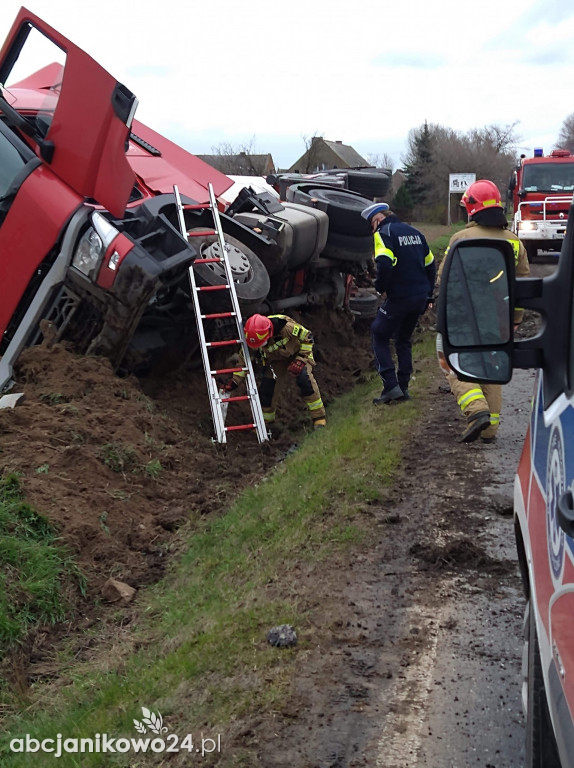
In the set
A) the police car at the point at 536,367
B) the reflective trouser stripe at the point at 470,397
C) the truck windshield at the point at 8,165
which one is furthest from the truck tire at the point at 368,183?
the police car at the point at 536,367

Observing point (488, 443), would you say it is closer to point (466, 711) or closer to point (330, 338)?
point (466, 711)

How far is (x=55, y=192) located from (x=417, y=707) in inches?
200

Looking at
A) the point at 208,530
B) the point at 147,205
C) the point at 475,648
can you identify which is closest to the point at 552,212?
the point at 147,205

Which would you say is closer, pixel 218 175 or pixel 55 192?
pixel 55 192

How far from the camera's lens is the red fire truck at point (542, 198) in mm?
16359

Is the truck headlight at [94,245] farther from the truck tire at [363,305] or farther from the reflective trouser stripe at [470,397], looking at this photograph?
the truck tire at [363,305]

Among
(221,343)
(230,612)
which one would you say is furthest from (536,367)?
(221,343)

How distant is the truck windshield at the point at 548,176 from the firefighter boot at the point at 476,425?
42.9 feet

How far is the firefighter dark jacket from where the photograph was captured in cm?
758

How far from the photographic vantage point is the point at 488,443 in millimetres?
6586

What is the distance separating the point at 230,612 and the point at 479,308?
2.48 m

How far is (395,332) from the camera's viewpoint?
317 inches

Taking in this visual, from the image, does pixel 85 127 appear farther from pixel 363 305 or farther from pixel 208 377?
pixel 363 305

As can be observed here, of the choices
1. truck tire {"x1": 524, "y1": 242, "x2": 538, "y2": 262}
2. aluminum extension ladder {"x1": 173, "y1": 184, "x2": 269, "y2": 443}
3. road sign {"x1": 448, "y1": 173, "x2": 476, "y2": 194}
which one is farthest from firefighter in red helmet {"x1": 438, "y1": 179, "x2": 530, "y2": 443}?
road sign {"x1": 448, "y1": 173, "x2": 476, "y2": 194}
